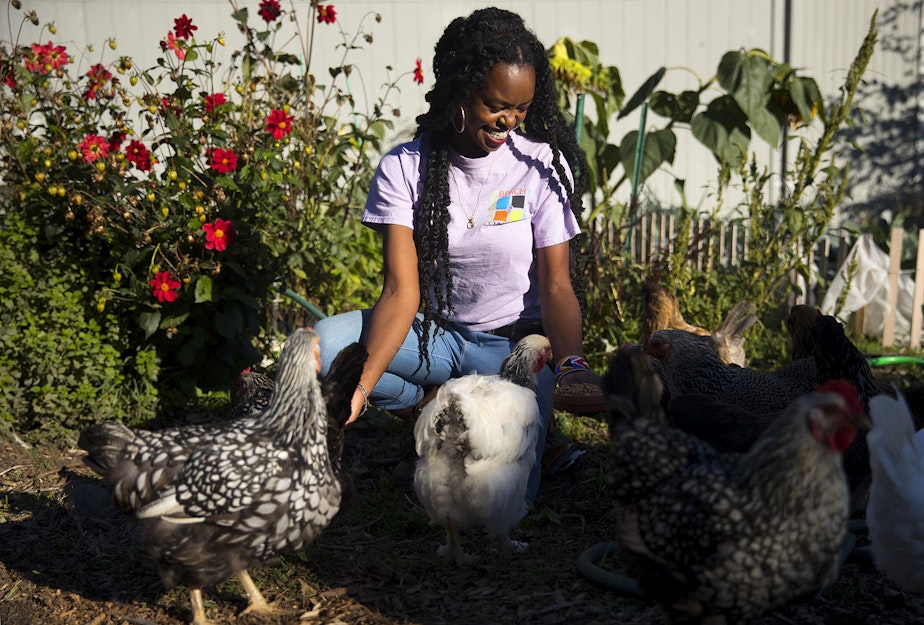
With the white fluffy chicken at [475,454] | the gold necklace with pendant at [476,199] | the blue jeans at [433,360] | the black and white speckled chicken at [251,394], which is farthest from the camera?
the gold necklace with pendant at [476,199]

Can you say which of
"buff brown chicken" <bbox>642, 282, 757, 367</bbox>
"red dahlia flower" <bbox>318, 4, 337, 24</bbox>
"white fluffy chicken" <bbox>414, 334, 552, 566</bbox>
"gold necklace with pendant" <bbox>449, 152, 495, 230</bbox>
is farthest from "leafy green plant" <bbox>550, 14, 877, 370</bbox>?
"white fluffy chicken" <bbox>414, 334, 552, 566</bbox>

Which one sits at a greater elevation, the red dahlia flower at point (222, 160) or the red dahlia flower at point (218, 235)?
the red dahlia flower at point (222, 160)

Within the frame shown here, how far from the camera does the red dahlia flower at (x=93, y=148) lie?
13.4 ft

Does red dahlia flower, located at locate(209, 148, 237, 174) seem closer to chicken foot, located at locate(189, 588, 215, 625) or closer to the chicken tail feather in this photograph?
the chicken tail feather

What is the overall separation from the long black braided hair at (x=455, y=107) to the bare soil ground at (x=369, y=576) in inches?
34.3

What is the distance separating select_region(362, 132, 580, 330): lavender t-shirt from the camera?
3.66 metres

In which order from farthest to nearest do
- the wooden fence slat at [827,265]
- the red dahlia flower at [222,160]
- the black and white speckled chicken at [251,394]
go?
1. the wooden fence slat at [827,265]
2. the red dahlia flower at [222,160]
3. the black and white speckled chicken at [251,394]

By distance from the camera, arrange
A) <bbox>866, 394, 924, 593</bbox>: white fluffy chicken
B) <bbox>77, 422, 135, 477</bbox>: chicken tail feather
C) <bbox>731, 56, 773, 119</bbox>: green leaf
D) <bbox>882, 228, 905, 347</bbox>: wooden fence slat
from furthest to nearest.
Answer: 1. <bbox>882, 228, 905, 347</bbox>: wooden fence slat
2. <bbox>731, 56, 773, 119</bbox>: green leaf
3. <bbox>77, 422, 135, 477</bbox>: chicken tail feather
4. <bbox>866, 394, 924, 593</bbox>: white fluffy chicken

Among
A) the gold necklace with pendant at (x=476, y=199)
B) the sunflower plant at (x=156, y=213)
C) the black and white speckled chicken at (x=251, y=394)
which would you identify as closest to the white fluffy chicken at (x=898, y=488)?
the gold necklace with pendant at (x=476, y=199)

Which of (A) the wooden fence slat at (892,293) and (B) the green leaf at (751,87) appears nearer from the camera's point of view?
(B) the green leaf at (751,87)

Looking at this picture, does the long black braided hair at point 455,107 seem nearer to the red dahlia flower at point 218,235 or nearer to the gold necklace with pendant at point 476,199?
the gold necklace with pendant at point 476,199

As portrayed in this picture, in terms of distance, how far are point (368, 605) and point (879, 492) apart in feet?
5.72

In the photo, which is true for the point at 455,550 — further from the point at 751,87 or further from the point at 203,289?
the point at 751,87

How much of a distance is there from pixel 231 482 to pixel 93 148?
7.68ft
